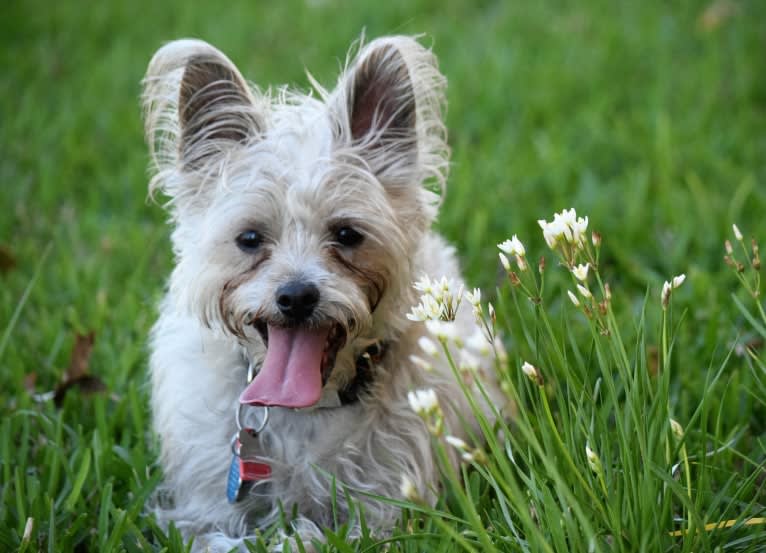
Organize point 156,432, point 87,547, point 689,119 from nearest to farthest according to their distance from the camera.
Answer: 1. point 87,547
2. point 156,432
3. point 689,119

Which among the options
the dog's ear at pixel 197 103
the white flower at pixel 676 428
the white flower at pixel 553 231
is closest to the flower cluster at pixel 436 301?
the white flower at pixel 553 231

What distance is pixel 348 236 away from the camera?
3254 mm

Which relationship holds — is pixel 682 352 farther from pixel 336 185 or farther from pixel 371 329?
pixel 336 185

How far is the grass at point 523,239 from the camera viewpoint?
98.3 inches

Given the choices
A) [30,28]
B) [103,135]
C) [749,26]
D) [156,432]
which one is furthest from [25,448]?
[749,26]

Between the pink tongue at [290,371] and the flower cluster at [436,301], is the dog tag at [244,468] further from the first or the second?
the flower cluster at [436,301]

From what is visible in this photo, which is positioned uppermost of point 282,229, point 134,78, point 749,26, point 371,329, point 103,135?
point 749,26

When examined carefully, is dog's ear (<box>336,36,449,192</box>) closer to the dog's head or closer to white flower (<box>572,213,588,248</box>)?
the dog's head

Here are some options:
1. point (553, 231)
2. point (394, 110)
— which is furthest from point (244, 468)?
point (553, 231)

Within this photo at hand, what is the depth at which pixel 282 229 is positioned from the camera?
323 centimetres

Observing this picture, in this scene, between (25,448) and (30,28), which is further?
(30,28)

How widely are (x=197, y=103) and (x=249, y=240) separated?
0.53 meters

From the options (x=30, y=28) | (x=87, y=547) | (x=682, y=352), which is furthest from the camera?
(x=30, y=28)

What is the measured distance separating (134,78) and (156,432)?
464 centimetres
